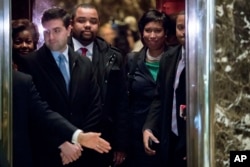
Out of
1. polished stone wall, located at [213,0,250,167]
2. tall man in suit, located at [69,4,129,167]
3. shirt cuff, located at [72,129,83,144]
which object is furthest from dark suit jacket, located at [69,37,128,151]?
polished stone wall, located at [213,0,250,167]

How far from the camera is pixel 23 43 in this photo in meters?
1.72

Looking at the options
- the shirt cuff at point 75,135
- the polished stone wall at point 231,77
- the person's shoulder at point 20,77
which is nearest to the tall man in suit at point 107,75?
the shirt cuff at point 75,135

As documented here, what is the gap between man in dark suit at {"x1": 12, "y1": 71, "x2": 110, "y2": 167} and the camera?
5.66ft

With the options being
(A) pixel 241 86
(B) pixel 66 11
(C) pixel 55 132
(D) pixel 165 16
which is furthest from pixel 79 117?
(A) pixel 241 86

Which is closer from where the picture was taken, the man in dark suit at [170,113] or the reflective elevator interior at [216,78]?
the reflective elevator interior at [216,78]

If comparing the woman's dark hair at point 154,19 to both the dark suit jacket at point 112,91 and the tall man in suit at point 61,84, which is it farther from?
the tall man in suit at point 61,84

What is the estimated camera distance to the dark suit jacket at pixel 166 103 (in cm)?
181

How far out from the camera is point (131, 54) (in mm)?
1800

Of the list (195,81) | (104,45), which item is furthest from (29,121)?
(195,81)

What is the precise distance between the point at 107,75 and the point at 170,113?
1.02 ft

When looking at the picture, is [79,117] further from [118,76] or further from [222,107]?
[222,107]

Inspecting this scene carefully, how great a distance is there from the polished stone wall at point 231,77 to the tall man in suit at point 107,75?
39cm

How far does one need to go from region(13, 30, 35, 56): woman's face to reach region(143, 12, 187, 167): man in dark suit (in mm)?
548

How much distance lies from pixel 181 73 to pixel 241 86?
0.82 feet
